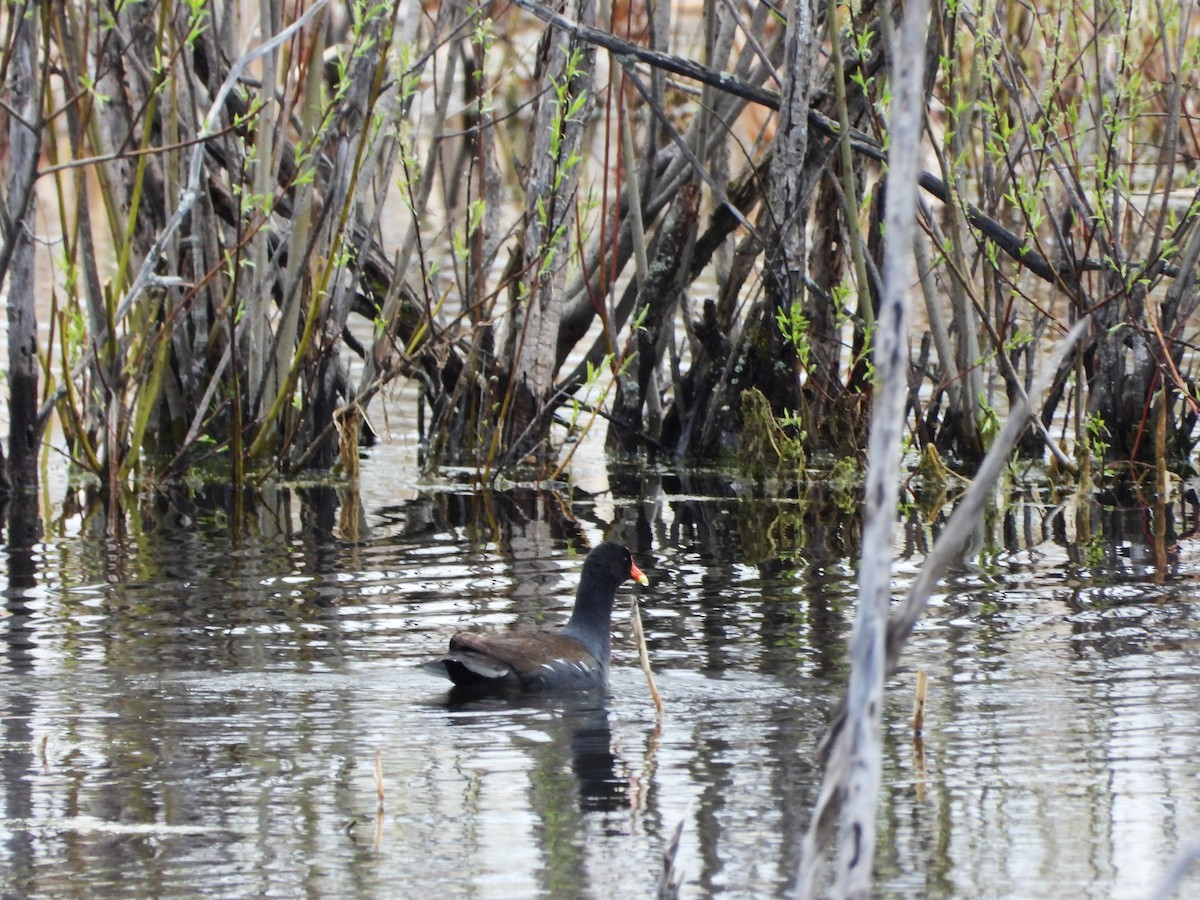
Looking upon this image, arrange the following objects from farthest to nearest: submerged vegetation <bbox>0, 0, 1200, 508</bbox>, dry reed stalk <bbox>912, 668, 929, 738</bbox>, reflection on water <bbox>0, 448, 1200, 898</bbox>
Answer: submerged vegetation <bbox>0, 0, 1200, 508</bbox>
dry reed stalk <bbox>912, 668, 929, 738</bbox>
reflection on water <bbox>0, 448, 1200, 898</bbox>

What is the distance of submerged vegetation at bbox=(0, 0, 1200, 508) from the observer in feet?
32.9

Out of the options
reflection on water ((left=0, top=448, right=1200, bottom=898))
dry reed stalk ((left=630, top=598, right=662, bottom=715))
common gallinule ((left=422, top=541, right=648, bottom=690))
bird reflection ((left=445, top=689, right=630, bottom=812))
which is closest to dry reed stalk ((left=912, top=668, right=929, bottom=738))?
reflection on water ((left=0, top=448, right=1200, bottom=898))

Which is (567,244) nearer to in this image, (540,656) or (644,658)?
(540,656)

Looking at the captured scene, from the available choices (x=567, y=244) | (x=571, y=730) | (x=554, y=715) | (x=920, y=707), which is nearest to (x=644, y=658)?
(x=571, y=730)

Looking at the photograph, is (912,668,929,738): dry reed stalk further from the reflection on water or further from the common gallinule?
the common gallinule

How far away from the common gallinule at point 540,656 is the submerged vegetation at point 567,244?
2.90m

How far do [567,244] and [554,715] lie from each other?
16.9 feet

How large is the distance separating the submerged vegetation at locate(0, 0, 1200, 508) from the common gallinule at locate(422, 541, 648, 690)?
2.90m

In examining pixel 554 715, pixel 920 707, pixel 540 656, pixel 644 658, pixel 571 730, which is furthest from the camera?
pixel 540 656

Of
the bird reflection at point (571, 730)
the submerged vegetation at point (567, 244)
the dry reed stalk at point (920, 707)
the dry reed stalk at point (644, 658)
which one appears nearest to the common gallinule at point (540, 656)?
the bird reflection at point (571, 730)

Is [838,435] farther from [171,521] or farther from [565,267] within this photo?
[171,521]

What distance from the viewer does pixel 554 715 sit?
647cm

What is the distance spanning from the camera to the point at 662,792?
17.4ft

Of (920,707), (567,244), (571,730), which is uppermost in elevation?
(567,244)
